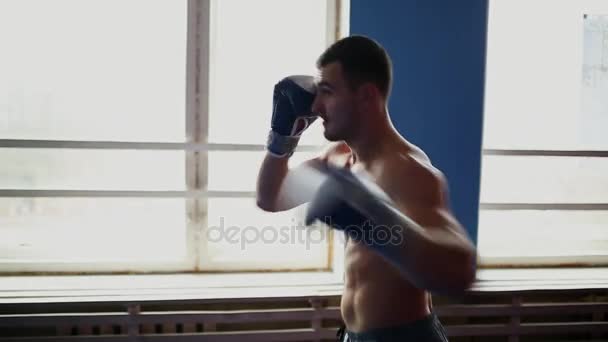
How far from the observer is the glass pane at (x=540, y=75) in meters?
2.62

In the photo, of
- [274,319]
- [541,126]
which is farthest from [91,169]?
[541,126]

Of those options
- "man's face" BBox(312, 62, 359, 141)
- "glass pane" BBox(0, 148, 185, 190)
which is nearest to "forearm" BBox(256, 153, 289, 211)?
"man's face" BBox(312, 62, 359, 141)

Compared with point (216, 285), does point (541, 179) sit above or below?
above

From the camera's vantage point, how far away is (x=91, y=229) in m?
2.51

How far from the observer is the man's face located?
1488 mm

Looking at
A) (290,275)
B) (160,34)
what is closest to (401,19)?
(160,34)

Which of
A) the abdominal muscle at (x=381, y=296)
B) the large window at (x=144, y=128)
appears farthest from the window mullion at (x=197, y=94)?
the abdominal muscle at (x=381, y=296)

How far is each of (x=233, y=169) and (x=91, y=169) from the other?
623 mm

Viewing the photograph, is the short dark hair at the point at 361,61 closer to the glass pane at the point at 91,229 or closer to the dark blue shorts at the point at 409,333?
the dark blue shorts at the point at 409,333

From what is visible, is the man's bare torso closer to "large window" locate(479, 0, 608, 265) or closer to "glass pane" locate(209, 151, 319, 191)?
"glass pane" locate(209, 151, 319, 191)

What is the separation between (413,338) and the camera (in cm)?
140

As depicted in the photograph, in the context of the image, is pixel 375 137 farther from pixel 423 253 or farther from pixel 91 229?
pixel 91 229

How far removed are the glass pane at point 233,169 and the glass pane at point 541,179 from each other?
35.0 inches

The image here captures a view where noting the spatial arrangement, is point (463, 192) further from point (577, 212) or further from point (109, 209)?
point (109, 209)
